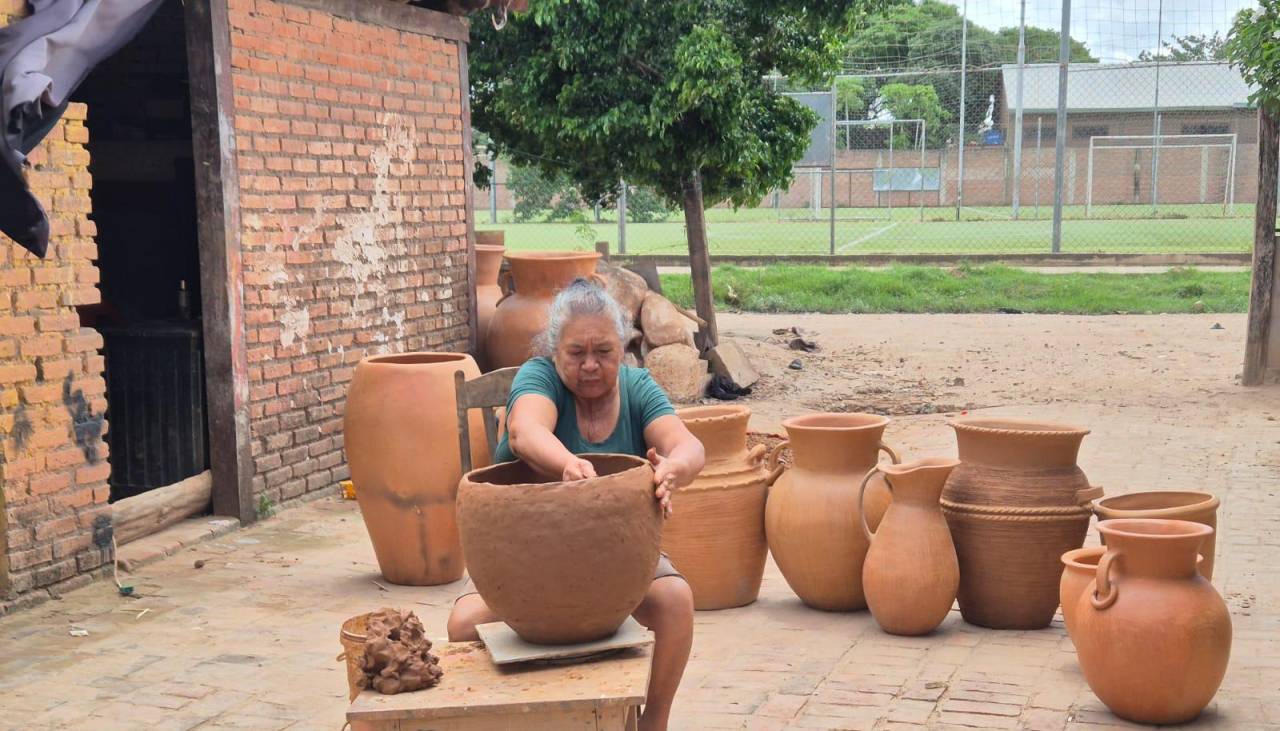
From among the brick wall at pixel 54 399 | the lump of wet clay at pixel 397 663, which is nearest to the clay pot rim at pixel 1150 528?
the lump of wet clay at pixel 397 663

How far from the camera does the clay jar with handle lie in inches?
206

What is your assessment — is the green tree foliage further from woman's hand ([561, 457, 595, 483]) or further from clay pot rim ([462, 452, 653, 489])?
woman's hand ([561, 457, 595, 483])

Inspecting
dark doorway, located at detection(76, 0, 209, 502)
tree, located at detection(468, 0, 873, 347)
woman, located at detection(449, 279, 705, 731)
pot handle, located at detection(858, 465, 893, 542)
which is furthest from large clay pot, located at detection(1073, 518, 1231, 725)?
tree, located at detection(468, 0, 873, 347)

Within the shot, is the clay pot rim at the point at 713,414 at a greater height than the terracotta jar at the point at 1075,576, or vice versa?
the clay pot rim at the point at 713,414

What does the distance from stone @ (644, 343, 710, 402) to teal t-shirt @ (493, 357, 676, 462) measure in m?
7.54

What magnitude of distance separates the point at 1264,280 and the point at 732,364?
452cm

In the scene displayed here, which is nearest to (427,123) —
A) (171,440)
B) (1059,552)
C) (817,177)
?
(171,440)

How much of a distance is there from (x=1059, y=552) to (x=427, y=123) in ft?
17.8

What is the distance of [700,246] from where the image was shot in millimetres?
12945

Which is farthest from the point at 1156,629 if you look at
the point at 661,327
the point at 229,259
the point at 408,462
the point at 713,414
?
the point at 661,327

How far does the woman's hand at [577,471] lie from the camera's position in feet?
10.1

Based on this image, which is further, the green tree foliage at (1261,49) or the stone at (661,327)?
the stone at (661,327)

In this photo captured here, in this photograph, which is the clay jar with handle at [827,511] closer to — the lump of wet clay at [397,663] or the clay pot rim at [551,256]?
the lump of wet clay at [397,663]

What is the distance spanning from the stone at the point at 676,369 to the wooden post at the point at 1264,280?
4644 mm
